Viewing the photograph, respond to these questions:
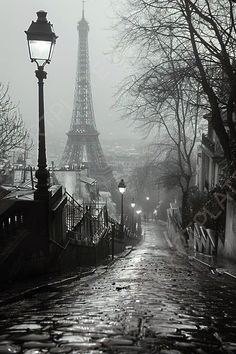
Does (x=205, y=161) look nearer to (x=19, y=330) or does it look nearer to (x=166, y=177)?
(x=166, y=177)

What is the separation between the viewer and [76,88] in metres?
100

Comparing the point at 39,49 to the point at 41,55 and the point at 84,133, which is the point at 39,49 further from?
the point at 84,133

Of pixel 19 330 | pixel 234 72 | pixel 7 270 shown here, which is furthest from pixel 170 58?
pixel 19 330

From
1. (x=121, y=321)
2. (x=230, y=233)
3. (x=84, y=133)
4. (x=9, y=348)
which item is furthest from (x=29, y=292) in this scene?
(x=84, y=133)

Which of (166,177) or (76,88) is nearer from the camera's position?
(166,177)

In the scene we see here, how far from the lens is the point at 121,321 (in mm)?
5105

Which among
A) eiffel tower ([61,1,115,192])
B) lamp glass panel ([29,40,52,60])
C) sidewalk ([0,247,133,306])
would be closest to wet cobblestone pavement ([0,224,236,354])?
sidewalk ([0,247,133,306])

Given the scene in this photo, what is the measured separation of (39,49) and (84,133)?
86.6m

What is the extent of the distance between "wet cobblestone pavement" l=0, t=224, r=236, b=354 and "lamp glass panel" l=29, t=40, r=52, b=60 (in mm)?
4112

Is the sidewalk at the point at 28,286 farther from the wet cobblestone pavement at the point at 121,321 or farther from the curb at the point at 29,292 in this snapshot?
the wet cobblestone pavement at the point at 121,321

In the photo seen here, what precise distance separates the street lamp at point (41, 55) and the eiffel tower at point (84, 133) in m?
79.1

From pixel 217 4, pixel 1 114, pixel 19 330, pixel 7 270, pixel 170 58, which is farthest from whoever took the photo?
pixel 1 114

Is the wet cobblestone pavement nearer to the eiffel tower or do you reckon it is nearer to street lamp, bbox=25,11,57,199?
street lamp, bbox=25,11,57,199

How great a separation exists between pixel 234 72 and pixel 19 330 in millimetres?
10047
